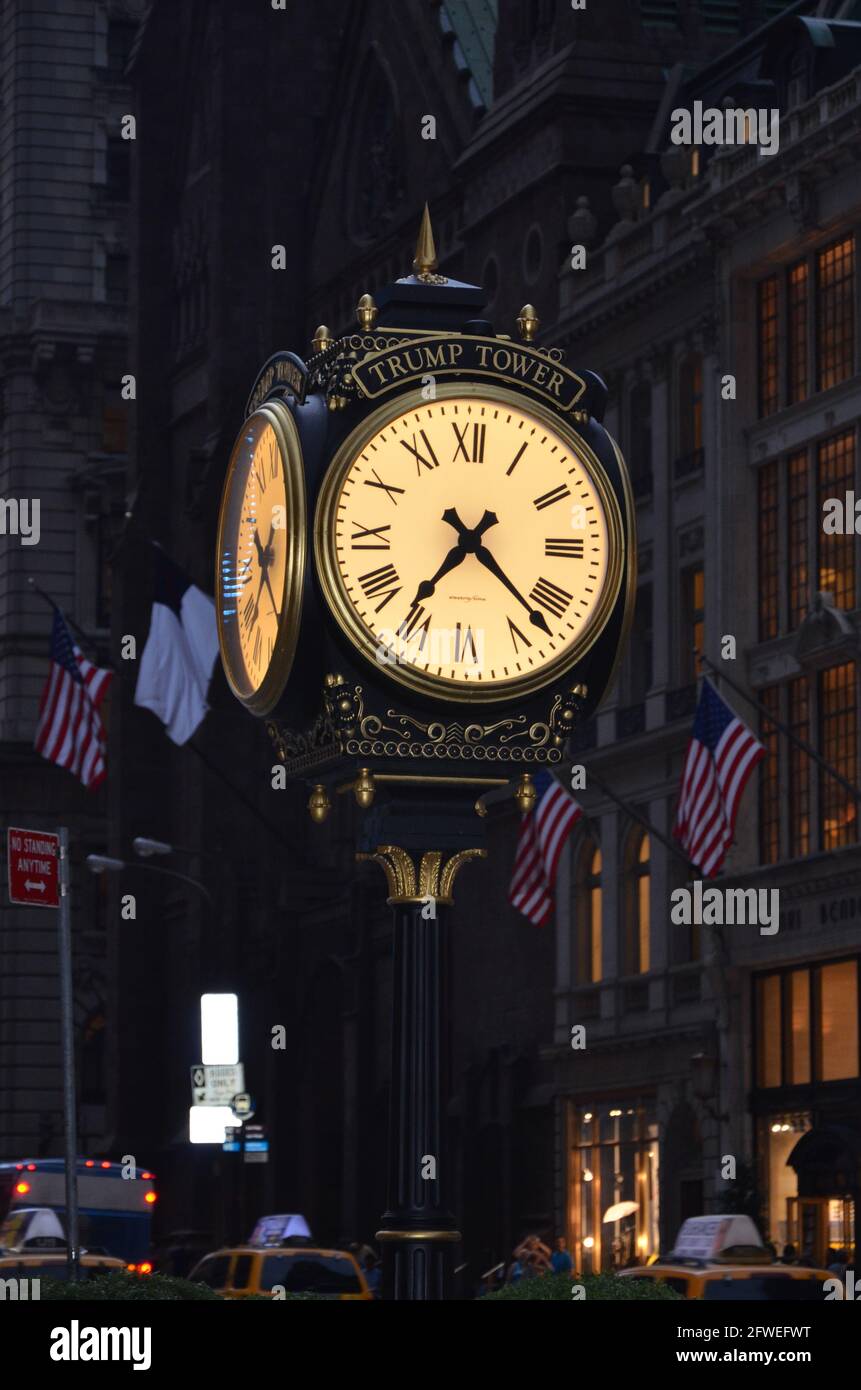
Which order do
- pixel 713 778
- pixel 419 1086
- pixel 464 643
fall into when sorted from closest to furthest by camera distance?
pixel 419 1086 → pixel 464 643 → pixel 713 778

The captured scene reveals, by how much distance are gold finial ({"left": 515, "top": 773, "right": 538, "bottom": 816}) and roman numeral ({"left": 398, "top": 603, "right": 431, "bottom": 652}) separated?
42cm

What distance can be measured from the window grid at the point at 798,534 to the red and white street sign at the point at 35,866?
30.9 metres

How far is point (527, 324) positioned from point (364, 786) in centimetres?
121

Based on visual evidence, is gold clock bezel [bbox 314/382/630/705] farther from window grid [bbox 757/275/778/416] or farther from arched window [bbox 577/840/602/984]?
arched window [bbox 577/840/602/984]

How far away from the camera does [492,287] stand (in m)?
59.6

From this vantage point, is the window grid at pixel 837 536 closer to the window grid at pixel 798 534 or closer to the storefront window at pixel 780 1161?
the window grid at pixel 798 534

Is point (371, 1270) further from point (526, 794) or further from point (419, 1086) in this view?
point (419, 1086)

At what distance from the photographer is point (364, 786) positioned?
23.8 ft

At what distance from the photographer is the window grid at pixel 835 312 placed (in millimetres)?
46219

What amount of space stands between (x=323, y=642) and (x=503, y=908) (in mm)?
50275

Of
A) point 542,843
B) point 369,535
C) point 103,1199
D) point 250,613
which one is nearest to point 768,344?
point 542,843

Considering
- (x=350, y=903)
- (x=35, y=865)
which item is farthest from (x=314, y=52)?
(x=35, y=865)

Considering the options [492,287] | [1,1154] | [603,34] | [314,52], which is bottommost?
[1,1154]

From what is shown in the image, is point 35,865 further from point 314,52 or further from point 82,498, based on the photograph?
point 82,498
